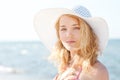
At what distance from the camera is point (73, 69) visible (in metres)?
2.98

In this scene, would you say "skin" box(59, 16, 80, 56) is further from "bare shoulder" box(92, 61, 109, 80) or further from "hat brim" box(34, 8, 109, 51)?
"bare shoulder" box(92, 61, 109, 80)

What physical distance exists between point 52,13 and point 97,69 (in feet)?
1.89

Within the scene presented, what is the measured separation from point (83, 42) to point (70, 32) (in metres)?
0.11

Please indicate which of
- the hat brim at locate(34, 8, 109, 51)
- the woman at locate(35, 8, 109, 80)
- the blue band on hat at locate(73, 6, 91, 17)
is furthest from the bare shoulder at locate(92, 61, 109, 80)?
the blue band on hat at locate(73, 6, 91, 17)

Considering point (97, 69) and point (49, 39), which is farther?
point (49, 39)

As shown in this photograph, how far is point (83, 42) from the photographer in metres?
2.88

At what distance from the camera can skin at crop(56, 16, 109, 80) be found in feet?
9.16

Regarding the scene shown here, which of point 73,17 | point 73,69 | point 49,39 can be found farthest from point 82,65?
point 49,39

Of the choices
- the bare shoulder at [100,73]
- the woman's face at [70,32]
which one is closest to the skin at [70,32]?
the woman's face at [70,32]

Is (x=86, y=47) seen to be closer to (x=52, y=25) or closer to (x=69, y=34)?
(x=69, y=34)

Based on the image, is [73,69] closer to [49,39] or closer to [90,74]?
[90,74]

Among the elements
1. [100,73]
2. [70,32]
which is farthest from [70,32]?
[100,73]

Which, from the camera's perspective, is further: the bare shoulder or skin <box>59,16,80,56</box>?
skin <box>59,16,80,56</box>

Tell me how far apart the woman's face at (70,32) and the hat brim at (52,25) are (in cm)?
6
